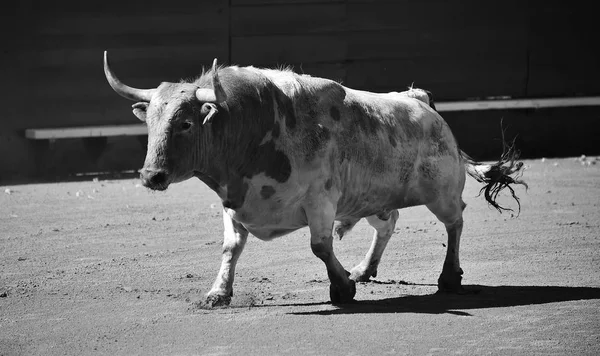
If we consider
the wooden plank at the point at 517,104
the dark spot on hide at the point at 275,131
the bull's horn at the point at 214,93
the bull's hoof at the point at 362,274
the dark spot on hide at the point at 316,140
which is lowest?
the wooden plank at the point at 517,104

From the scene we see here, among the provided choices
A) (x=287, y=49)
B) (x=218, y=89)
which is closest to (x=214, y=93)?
(x=218, y=89)

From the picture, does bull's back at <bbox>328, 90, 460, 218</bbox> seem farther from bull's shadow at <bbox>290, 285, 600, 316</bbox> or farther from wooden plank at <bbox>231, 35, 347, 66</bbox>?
wooden plank at <bbox>231, 35, 347, 66</bbox>

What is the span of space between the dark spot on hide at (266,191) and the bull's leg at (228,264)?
0.98ft

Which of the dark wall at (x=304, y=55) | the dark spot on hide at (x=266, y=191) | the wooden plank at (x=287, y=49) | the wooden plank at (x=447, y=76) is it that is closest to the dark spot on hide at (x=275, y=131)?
the dark spot on hide at (x=266, y=191)

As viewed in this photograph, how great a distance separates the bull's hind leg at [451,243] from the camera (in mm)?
5535

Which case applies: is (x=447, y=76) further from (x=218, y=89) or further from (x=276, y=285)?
(x=218, y=89)

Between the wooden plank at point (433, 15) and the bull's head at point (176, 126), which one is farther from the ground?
the bull's head at point (176, 126)

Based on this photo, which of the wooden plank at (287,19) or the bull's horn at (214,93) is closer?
the bull's horn at (214,93)

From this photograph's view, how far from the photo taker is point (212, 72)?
509 centimetres

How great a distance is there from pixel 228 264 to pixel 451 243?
1.23 meters

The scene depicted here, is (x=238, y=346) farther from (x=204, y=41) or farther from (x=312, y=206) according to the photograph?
(x=204, y=41)

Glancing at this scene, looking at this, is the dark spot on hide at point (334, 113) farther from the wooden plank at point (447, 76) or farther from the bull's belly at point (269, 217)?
the wooden plank at point (447, 76)

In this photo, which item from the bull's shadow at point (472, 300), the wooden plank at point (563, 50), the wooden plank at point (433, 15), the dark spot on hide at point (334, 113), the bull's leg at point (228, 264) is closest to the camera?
the bull's shadow at point (472, 300)

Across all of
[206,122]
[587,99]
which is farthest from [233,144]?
[587,99]
